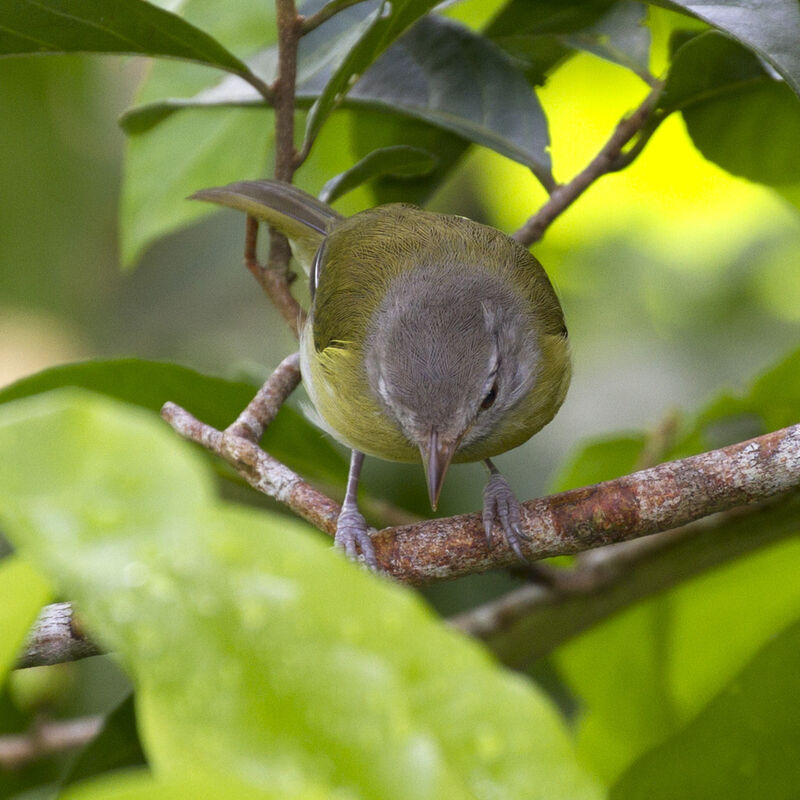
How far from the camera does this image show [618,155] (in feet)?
8.29

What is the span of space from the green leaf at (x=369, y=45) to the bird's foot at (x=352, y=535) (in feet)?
3.00

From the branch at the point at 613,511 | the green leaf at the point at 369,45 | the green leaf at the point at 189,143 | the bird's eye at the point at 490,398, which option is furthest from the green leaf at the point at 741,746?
the green leaf at the point at 189,143

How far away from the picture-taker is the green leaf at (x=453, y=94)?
8.73ft

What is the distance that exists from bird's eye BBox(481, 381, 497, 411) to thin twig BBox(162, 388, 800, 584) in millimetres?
649

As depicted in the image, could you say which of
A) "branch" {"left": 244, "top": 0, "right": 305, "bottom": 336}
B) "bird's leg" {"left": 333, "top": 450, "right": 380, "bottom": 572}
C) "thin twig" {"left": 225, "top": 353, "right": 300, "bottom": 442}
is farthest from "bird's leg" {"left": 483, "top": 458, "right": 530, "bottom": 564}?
"branch" {"left": 244, "top": 0, "right": 305, "bottom": 336}

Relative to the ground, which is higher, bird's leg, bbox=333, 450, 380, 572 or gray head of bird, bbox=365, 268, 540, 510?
gray head of bird, bbox=365, 268, 540, 510

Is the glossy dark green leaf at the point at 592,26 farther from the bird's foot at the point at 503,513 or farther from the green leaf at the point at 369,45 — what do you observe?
the bird's foot at the point at 503,513

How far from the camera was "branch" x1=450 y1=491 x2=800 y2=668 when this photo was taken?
254cm

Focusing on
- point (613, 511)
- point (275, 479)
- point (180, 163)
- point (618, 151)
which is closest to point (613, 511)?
point (613, 511)

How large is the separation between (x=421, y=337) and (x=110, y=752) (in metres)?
1.22

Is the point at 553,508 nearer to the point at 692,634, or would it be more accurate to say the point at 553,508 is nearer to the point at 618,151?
the point at 692,634

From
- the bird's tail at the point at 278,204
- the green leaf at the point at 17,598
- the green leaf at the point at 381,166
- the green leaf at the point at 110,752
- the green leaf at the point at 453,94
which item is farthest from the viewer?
the bird's tail at the point at 278,204

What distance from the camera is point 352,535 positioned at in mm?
2301

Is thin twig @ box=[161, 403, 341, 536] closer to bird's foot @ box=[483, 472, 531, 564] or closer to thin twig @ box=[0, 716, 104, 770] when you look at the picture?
bird's foot @ box=[483, 472, 531, 564]
